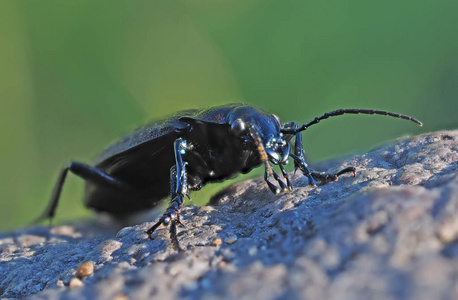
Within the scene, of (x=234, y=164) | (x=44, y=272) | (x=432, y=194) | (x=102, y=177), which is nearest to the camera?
(x=432, y=194)

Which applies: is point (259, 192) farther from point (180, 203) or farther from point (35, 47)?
point (35, 47)

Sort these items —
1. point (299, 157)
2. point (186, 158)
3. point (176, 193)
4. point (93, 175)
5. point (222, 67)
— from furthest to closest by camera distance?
point (222, 67)
point (93, 175)
point (186, 158)
point (299, 157)
point (176, 193)

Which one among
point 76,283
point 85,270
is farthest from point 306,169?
point 76,283

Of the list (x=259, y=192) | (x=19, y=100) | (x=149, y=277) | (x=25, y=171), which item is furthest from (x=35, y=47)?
(x=149, y=277)

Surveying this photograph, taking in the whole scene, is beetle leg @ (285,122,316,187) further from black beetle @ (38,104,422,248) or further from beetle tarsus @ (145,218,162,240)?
beetle tarsus @ (145,218,162,240)

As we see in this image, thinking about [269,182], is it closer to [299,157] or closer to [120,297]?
[299,157]

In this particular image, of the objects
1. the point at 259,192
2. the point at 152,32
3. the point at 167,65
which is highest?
the point at 152,32
